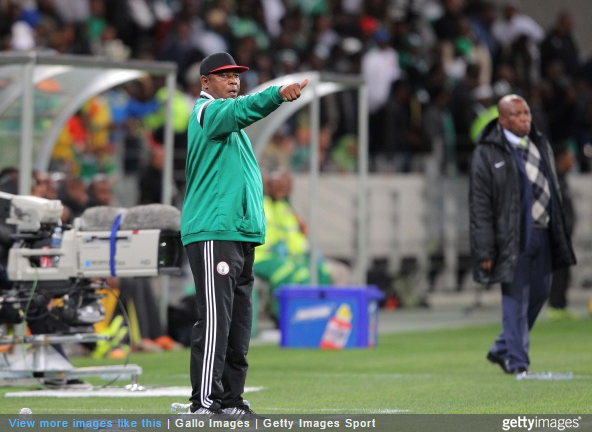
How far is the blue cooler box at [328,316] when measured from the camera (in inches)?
665

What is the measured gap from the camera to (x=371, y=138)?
2495 cm

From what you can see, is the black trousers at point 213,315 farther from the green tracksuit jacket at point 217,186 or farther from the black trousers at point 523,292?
the black trousers at point 523,292

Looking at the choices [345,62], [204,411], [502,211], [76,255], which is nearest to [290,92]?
[204,411]

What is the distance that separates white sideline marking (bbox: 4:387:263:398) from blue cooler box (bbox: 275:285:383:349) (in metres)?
4.97

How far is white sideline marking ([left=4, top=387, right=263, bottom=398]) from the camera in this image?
11.5 metres

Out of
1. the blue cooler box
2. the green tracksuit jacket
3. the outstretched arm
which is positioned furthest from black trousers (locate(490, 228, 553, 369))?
the outstretched arm

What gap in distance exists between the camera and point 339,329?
17.0m

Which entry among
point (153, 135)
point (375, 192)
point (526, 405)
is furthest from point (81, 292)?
point (375, 192)

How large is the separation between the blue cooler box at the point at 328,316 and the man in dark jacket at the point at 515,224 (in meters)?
4.04

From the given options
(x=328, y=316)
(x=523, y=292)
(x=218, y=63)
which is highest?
(x=218, y=63)

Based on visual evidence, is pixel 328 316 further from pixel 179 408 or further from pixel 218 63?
pixel 218 63

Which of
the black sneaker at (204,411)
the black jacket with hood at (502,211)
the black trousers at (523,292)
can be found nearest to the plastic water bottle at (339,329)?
the black trousers at (523,292)

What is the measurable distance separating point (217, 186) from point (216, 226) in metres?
0.24

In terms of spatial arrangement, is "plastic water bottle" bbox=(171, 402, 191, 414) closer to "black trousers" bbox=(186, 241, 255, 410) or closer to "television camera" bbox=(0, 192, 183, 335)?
"black trousers" bbox=(186, 241, 255, 410)
